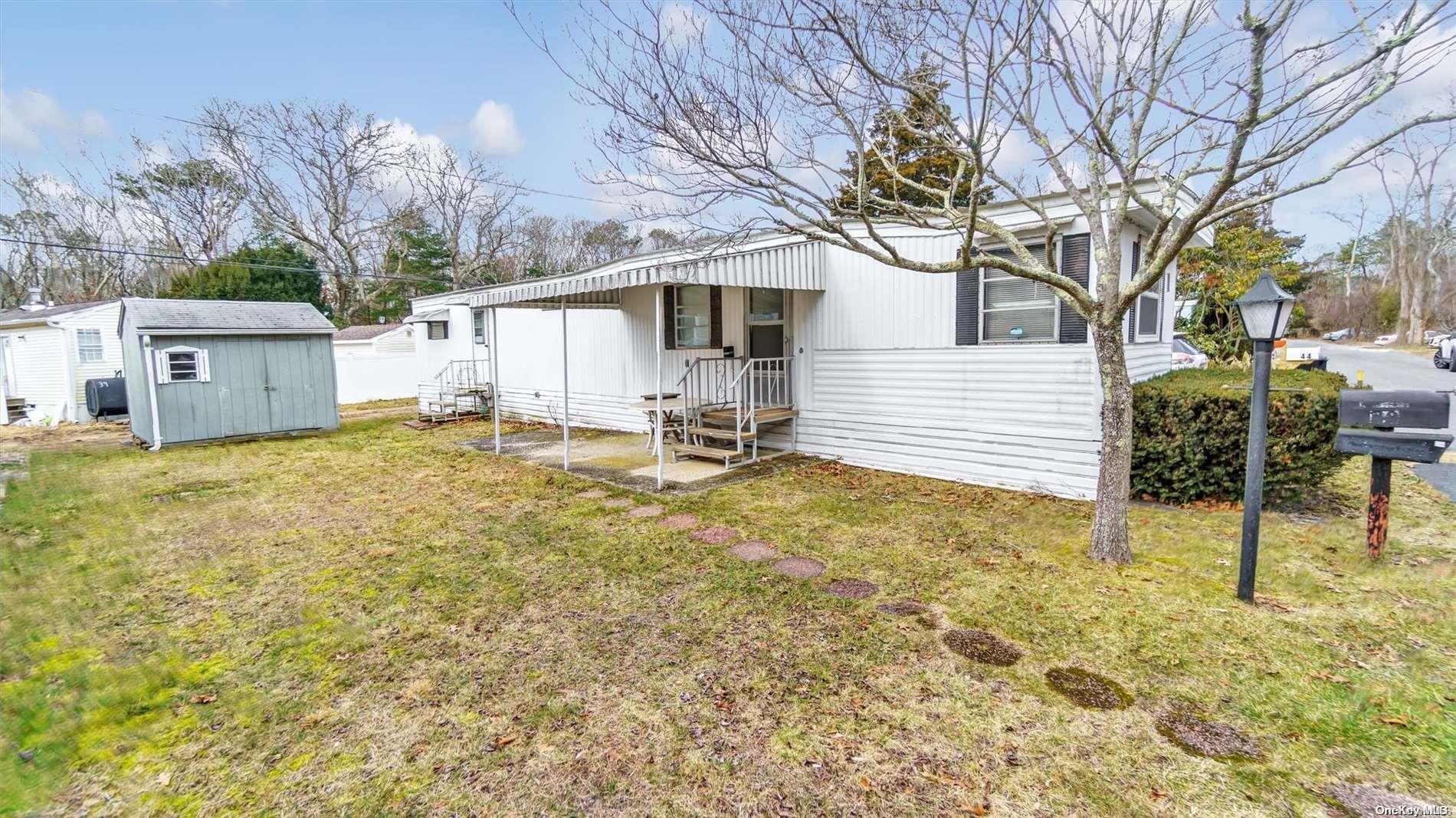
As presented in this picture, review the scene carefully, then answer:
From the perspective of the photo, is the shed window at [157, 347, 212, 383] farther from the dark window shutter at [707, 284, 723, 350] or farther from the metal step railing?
the dark window shutter at [707, 284, 723, 350]

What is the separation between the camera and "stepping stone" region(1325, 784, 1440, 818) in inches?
83.3

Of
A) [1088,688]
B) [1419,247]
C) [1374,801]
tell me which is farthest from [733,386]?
[1419,247]

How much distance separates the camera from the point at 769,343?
28.6 feet

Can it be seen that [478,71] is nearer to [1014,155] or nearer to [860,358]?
[860,358]

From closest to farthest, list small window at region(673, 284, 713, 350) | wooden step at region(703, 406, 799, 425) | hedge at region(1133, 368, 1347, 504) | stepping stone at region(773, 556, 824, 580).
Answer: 1. stepping stone at region(773, 556, 824, 580)
2. hedge at region(1133, 368, 1347, 504)
3. wooden step at region(703, 406, 799, 425)
4. small window at region(673, 284, 713, 350)

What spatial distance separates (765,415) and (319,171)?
25.9 metres

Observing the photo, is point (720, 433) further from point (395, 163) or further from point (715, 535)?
point (395, 163)

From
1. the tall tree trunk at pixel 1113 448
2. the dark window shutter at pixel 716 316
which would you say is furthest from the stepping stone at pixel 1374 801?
the dark window shutter at pixel 716 316

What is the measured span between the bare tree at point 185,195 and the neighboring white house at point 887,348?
73.4 feet

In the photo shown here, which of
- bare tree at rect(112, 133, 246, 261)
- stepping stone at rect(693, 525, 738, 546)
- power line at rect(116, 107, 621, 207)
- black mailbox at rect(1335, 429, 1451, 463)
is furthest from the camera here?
bare tree at rect(112, 133, 246, 261)

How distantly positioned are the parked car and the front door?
10.2 meters

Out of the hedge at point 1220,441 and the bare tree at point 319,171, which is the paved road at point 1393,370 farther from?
the bare tree at point 319,171

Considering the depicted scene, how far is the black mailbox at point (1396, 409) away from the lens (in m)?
3.90

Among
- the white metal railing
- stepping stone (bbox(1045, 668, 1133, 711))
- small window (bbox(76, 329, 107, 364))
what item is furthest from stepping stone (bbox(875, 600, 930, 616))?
small window (bbox(76, 329, 107, 364))
